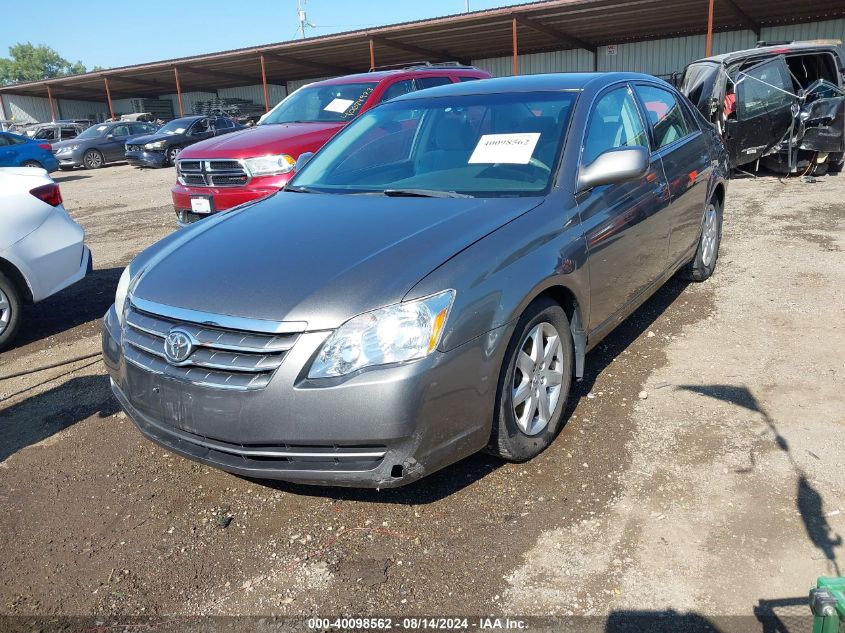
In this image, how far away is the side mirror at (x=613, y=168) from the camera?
10.6ft

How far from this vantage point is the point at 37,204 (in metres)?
5.25

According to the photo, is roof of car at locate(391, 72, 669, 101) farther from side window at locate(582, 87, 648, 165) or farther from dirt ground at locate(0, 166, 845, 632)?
dirt ground at locate(0, 166, 845, 632)

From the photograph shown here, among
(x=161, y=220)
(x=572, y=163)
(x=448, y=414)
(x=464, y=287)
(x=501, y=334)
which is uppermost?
(x=572, y=163)

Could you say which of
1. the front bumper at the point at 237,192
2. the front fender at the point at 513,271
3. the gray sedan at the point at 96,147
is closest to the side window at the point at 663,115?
the front fender at the point at 513,271

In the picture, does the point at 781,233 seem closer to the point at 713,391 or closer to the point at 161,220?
the point at 713,391

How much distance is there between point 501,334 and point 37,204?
432cm

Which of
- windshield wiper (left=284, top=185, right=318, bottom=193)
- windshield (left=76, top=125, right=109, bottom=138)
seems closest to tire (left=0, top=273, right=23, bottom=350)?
windshield wiper (left=284, top=185, right=318, bottom=193)

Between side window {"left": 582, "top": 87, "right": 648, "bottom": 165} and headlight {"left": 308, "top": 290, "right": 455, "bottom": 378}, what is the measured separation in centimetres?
153

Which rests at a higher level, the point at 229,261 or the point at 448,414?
the point at 229,261

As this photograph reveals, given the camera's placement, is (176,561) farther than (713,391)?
No

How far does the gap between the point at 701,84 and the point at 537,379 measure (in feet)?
29.0

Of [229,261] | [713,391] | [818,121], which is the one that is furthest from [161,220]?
[818,121]

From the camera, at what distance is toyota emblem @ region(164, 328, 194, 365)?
8.28ft

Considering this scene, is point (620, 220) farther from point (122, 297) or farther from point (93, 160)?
point (93, 160)
